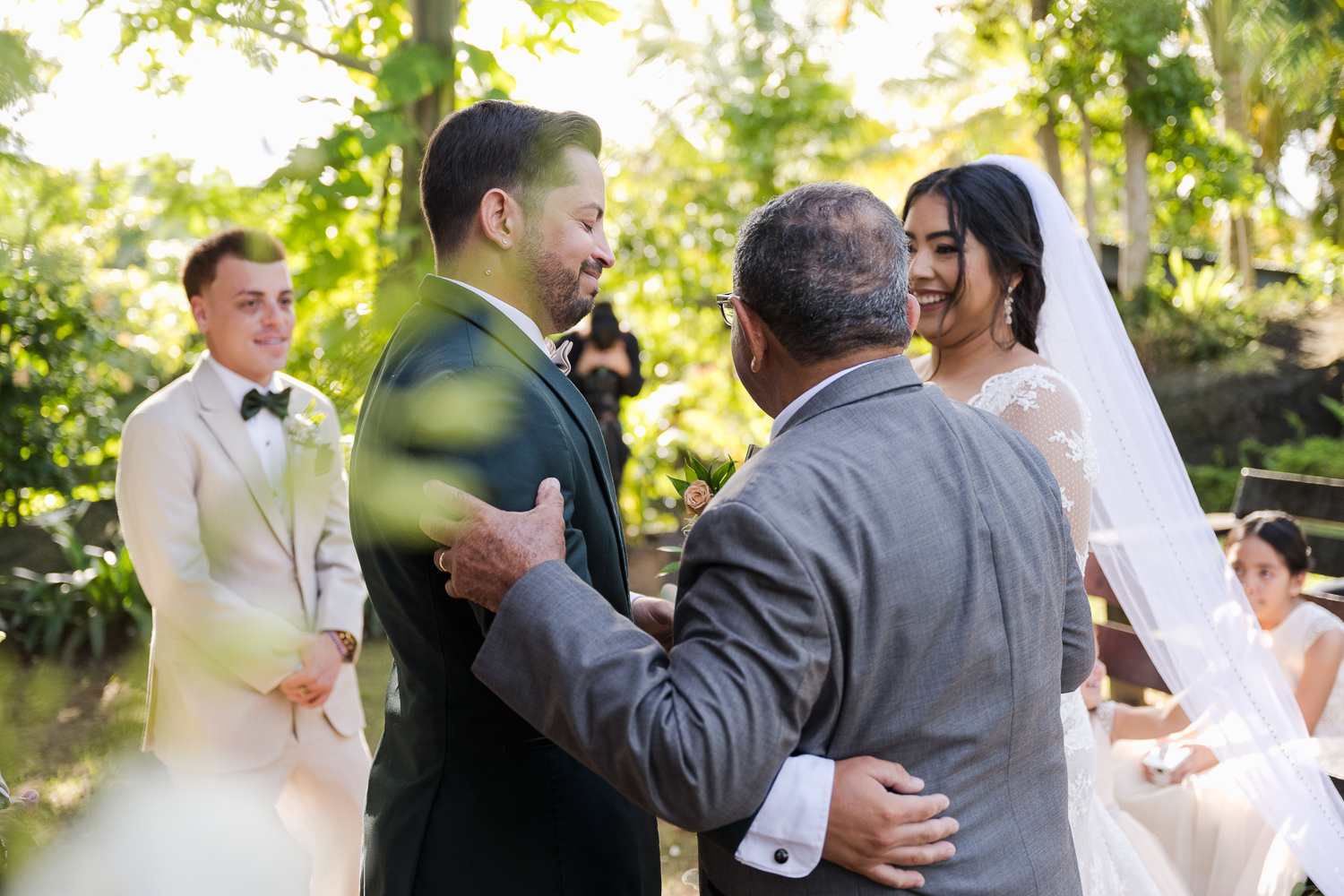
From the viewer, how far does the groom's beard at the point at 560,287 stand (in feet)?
5.83

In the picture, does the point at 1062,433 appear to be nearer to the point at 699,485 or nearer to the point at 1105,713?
the point at 699,485

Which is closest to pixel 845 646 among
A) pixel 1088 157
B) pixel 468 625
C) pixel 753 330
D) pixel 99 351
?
pixel 753 330

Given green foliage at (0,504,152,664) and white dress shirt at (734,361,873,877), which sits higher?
white dress shirt at (734,361,873,877)

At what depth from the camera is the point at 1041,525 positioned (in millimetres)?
1553

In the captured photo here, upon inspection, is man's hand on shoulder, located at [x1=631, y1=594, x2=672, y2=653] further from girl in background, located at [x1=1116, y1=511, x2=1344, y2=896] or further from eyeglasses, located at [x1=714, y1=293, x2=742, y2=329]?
girl in background, located at [x1=1116, y1=511, x2=1344, y2=896]

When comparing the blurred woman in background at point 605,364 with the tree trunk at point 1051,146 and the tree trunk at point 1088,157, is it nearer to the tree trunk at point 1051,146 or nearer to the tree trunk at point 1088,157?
the tree trunk at point 1088,157

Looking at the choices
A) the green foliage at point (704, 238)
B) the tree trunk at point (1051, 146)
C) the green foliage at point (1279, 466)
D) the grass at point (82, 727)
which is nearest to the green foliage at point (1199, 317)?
the green foliage at point (1279, 466)

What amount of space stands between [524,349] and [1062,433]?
1482 millimetres

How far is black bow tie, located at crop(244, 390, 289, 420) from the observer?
325 cm

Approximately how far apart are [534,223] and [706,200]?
8698 mm

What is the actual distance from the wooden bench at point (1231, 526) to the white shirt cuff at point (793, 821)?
3.17 m

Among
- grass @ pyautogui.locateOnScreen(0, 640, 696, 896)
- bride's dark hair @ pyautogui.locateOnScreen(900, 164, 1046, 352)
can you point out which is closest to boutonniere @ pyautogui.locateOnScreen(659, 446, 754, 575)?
bride's dark hair @ pyautogui.locateOnScreen(900, 164, 1046, 352)

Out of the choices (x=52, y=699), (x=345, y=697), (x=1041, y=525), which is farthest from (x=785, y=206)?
(x=52, y=699)

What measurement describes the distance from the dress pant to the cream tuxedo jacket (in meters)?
0.05
